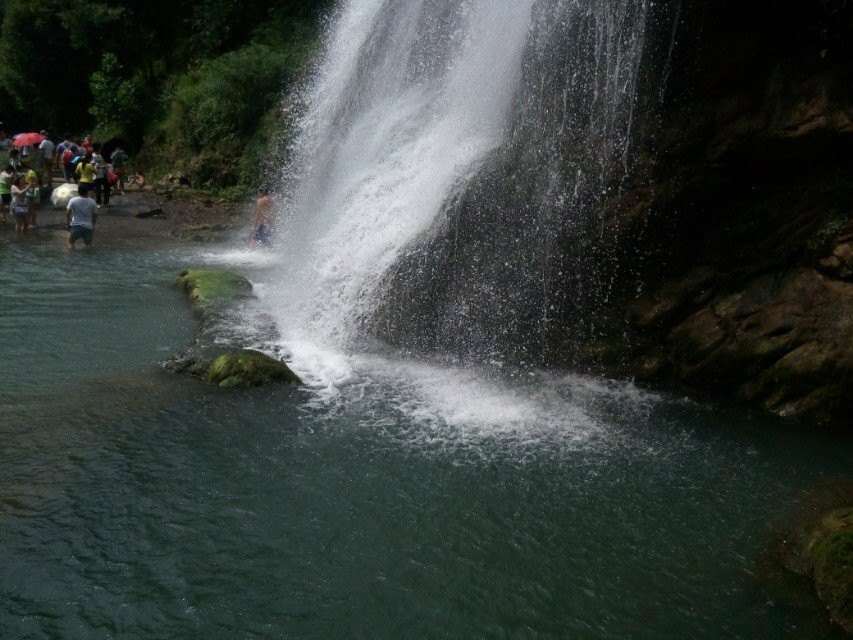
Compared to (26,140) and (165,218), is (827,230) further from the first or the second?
(26,140)

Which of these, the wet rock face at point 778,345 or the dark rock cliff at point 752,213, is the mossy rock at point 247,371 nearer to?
the dark rock cliff at point 752,213

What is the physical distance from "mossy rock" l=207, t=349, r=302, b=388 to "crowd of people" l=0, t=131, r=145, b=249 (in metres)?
8.06

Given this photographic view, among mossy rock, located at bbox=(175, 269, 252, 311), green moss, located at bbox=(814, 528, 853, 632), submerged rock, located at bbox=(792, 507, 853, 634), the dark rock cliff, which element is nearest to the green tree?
mossy rock, located at bbox=(175, 269, 252, 311)

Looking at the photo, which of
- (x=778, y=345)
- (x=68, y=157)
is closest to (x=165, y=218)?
(x=68, y=157)

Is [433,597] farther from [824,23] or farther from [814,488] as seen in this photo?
[824,23]

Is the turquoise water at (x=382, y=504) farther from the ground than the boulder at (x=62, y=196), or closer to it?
closer to it

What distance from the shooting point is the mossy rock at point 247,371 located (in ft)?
28.9

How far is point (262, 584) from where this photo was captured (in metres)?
5.48

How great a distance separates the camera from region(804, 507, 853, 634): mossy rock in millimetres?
5406

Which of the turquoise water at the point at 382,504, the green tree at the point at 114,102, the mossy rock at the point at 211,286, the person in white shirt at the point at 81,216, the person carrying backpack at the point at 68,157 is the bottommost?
the turquoise water at the point at 382,504

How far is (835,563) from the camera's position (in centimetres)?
560

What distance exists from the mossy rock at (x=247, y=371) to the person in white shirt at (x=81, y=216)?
Result: 313 inches

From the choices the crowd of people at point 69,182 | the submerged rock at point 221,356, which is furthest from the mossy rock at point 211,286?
the crowd of people at point 69,182

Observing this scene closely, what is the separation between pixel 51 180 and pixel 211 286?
43.5 ft
